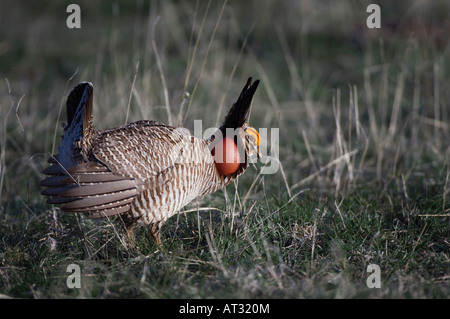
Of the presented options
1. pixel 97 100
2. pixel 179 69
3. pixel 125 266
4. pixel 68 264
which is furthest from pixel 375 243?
pixel 179 69

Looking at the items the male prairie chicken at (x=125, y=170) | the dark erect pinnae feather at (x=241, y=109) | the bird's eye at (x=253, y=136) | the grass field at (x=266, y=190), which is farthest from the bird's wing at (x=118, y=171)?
the bird's eye at (x=253, y=136)

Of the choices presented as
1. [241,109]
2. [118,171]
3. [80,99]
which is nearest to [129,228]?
[118,171]

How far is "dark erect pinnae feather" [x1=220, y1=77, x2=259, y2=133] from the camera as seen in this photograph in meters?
3.80

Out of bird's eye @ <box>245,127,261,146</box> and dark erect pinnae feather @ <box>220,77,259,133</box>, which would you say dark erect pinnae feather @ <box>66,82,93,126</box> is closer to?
dark erect pinnae feather @ <box>220,77,259,133</box>

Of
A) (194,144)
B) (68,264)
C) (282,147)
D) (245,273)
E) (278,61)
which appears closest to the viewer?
(245,273)

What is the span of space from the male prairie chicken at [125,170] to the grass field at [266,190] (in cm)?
24

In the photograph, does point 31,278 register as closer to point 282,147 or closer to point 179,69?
point 282,147

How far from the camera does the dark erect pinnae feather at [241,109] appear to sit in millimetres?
3801

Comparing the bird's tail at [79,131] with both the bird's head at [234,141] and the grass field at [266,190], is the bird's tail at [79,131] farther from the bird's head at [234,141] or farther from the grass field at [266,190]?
the bird's head at [234,141]

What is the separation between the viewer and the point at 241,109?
12.7 ft

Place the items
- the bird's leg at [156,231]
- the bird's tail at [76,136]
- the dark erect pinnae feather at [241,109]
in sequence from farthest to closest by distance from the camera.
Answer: the dark erect pinnae feather at [241,109], the bird's leg at [156,231], the bird's tail at [76,136]

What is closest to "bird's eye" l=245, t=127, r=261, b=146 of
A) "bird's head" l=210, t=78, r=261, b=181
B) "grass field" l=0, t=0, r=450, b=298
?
"bird's head" l=210, t=78, r=261, b=181

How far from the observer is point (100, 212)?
128 inches
